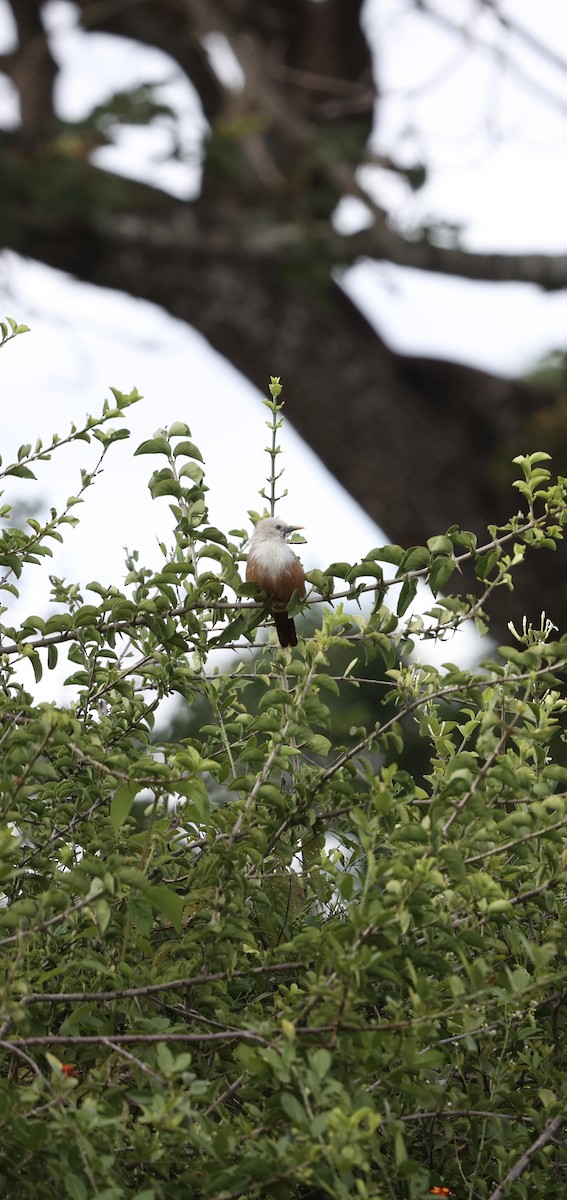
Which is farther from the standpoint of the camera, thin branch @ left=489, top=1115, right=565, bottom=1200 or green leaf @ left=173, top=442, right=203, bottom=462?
green leaf @ left=173, top=442, right=203, bottom=462

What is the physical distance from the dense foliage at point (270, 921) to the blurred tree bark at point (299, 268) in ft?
18.6

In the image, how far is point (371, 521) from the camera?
854cm

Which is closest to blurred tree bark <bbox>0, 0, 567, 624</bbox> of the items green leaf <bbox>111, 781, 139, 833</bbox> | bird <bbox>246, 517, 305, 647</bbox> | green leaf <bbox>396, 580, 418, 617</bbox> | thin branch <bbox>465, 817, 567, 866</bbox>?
bird <bbox>246, 517, 305, 647</bbox>

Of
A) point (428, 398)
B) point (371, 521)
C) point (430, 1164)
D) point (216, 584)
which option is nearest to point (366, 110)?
point (428, 398)

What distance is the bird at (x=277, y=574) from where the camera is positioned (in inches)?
86.7

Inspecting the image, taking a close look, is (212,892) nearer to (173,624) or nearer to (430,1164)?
(173,624)

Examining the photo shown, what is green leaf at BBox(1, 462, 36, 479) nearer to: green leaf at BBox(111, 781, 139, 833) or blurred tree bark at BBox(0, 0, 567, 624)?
green leaf at BBox(111, 781, 139, 833)

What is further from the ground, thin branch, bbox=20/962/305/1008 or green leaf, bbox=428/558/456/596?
green leaf, bbox=428/558/456/596

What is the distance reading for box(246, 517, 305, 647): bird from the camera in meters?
2.20

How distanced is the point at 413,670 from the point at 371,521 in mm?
6446

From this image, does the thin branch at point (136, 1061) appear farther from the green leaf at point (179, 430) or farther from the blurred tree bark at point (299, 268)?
the blurred tree bark at point (299, 268)

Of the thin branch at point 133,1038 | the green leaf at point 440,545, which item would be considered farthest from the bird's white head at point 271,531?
the thin branch at point 133,1038

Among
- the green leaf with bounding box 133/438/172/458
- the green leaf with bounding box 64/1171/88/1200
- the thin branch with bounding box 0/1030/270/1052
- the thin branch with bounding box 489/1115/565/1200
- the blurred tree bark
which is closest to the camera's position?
the green leaf with bounding box 64/1171/88/1200

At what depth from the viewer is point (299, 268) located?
786 cm
